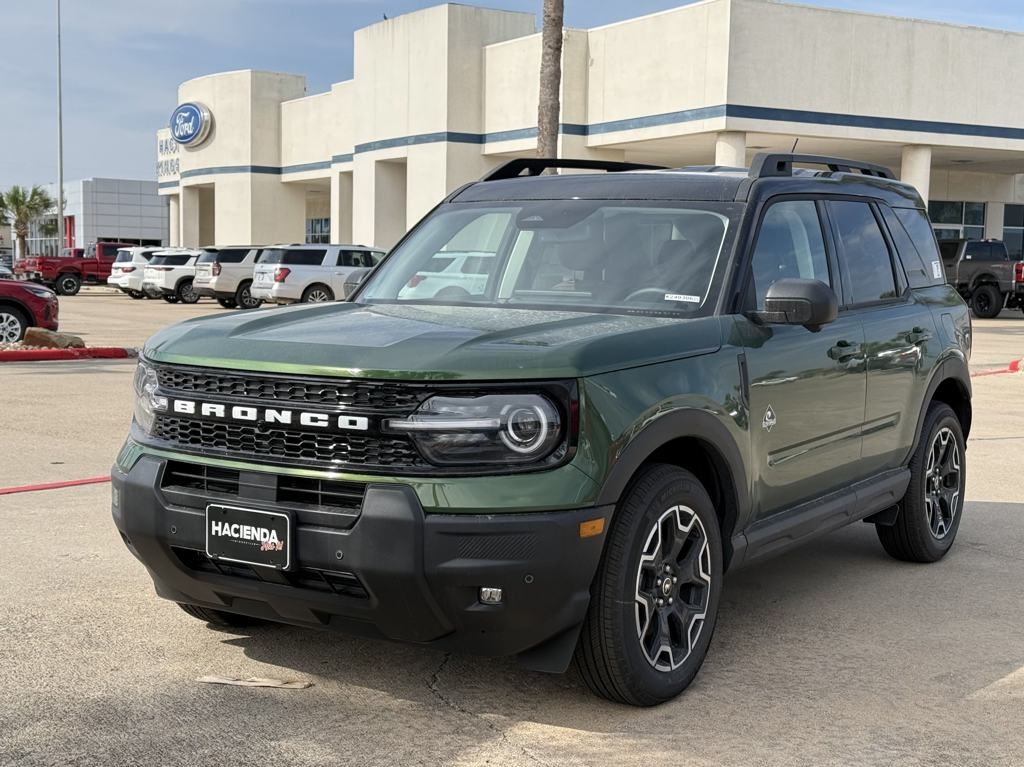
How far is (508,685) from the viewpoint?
4617 millimetres

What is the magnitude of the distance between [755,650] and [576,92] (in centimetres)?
3075

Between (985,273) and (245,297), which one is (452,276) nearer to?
(985,273)

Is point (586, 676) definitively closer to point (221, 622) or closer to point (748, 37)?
point (221, 622)

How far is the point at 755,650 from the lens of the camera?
5.12m

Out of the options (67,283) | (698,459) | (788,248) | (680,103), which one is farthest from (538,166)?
(67,283)

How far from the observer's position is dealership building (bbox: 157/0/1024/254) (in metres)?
30.7

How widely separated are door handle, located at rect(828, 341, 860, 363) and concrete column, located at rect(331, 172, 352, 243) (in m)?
42.2

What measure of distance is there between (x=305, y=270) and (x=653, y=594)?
28410 mm

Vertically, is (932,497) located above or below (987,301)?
below

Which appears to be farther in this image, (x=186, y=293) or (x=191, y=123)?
(x=191, y=123)

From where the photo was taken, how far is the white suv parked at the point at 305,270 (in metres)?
31.8

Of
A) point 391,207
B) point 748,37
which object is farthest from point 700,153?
point 391,207

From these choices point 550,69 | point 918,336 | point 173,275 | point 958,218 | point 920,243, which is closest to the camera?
point 918,336

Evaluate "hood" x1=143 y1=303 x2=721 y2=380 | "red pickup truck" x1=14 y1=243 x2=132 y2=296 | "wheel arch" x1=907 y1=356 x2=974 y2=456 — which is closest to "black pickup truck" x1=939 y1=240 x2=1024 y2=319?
"wheel arch" x1=907 y1=356 x2=974 y2=456
